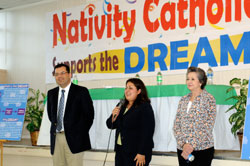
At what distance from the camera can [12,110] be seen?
515cm

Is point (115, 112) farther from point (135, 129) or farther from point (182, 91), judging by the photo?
point (182, 91)

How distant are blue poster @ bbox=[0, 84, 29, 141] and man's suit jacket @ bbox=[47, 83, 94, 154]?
1.36 metres

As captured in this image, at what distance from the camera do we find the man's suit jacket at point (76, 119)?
3.70 meters

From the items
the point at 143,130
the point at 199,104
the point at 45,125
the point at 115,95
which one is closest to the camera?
the point at 199,104

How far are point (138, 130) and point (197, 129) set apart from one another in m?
0.57

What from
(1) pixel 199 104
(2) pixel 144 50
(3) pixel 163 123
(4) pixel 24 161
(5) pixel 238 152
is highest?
(2) pixel 144 50

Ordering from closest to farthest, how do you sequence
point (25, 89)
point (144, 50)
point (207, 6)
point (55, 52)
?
point (25, 89) < point (207, 6) < point (144, 50) < point (55, 52)

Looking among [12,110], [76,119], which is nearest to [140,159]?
[76,119]

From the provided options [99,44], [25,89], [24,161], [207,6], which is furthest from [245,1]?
[24,161]

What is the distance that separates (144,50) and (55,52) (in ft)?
7.02

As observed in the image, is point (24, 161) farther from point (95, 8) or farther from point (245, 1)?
point (245, 1)

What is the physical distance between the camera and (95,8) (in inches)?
285

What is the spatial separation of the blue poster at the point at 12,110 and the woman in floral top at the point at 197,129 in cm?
278

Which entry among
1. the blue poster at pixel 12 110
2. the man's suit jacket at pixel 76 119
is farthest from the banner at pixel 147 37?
the man's suit jacket at pixel 76 119
